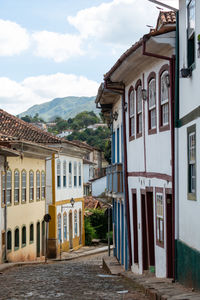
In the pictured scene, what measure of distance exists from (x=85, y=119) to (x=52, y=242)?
5435 inches

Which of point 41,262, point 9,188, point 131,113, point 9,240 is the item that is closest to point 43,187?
point 41,262

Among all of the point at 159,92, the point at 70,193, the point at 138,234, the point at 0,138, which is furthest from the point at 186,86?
the point at 70,193

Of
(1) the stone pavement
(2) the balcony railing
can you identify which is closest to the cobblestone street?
(1) the stone pavement

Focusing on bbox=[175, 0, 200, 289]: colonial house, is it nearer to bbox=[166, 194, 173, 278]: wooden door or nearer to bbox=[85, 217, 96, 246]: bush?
bbox=[166, 194, 173, 278]: wooden door

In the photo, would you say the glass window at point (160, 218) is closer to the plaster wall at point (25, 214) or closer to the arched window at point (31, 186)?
the plaster wall at point (25, 214)

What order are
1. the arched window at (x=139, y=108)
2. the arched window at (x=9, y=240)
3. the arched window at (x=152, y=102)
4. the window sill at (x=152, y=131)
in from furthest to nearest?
1. the arched window at (x=9, y=240)
2. the arched window at (x=139, y=108)
3. the arched window at (x=152, y=102)
4. the window sill at (x=152, y=131)

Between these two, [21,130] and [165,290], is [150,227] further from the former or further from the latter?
[21,130]

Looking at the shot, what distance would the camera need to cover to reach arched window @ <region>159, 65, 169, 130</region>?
14.1 m

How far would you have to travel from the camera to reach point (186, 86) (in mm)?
12094

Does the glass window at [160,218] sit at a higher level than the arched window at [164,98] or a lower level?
lower

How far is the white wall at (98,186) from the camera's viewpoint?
70.9 metres

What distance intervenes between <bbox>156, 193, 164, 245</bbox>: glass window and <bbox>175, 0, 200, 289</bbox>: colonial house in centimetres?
A: 191

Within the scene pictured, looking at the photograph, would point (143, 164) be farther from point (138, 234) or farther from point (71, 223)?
point (71, 223)

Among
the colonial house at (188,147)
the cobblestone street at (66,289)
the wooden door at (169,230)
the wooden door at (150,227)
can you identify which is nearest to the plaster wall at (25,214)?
the cobblestone street at (66,289)
